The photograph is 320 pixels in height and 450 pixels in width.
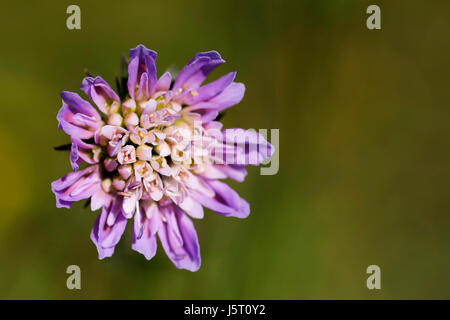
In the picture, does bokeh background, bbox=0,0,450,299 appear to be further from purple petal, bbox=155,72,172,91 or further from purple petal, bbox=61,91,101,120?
purple petal, bbox=155,72,172,91

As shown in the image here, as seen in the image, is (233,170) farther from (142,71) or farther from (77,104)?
(77,104)

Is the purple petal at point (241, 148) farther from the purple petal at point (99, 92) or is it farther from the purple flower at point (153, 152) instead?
the purple petal at point (99, 92)

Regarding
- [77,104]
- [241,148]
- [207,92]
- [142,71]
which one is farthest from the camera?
[241,148]

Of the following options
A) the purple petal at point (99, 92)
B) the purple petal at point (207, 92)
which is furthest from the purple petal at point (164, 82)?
the purple petal at point (99, 92)

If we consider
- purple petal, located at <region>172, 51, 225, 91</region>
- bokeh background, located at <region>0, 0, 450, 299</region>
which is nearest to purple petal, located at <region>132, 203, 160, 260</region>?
purple petal, located at <region>172, 51, 225, 91</region>

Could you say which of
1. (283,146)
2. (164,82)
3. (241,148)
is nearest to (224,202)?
(241,148)
